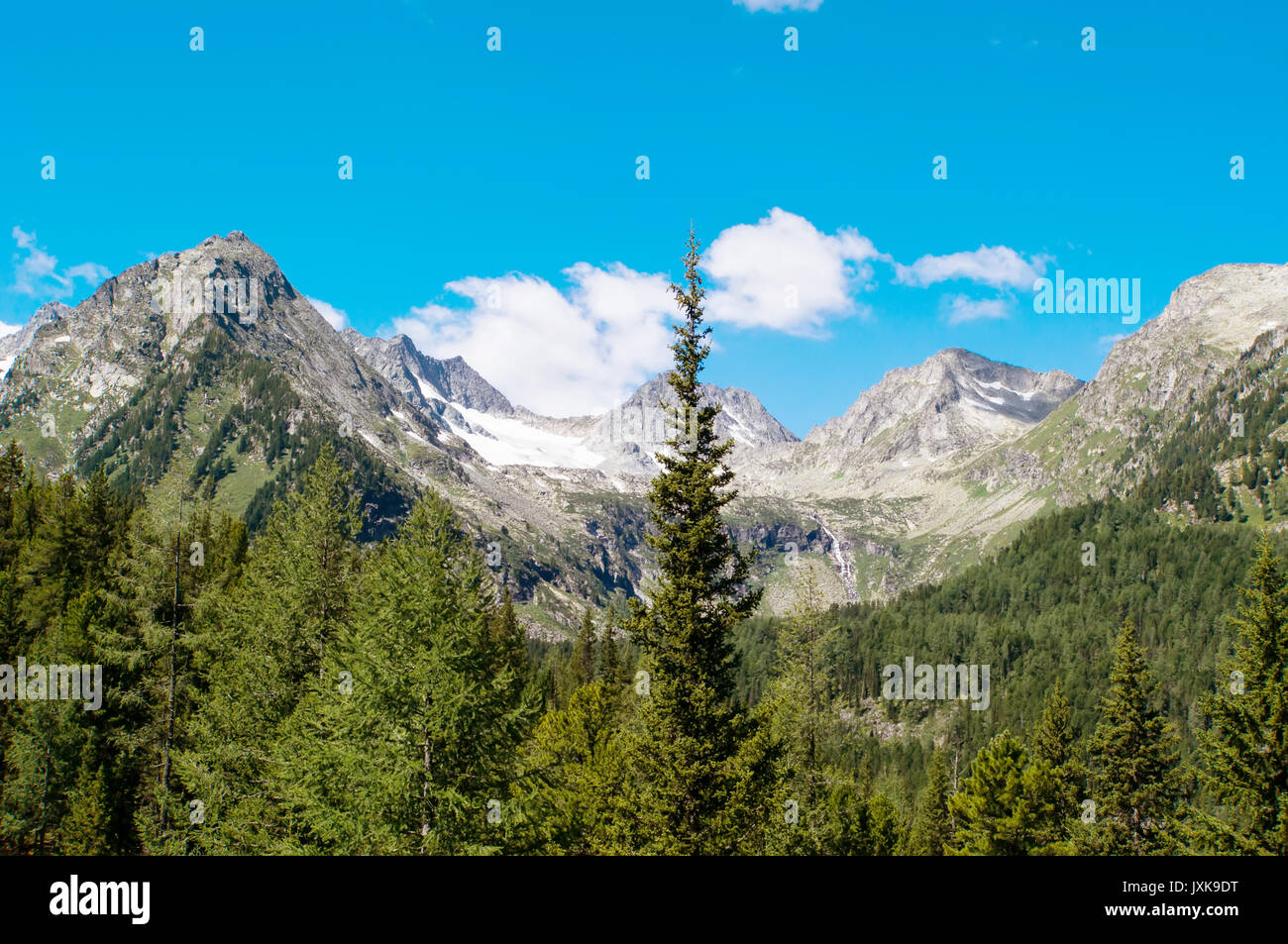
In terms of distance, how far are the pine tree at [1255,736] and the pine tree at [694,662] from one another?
60.0 feet

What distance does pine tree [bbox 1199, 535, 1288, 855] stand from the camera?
2828cm

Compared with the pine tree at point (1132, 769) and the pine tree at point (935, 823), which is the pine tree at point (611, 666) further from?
the pine tree at point (1132, 769)

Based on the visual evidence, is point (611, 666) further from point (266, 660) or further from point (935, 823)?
point (266, 660)

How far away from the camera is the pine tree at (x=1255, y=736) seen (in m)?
28.3

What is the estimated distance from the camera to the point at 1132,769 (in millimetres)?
40406

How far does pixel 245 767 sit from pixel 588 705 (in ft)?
82.3

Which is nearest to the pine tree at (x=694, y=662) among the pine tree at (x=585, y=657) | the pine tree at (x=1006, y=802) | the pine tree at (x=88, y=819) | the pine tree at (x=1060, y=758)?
the pine tree at (x=88, y=819)

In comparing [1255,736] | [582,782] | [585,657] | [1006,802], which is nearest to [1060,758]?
[1006,802]

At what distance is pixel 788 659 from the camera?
39.5 metres

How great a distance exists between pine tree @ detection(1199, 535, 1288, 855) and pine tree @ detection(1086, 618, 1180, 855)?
31.9ft

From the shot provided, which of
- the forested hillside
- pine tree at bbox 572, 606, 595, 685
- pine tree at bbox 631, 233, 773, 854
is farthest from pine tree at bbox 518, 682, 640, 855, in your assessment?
pine tree at bbox 572, 606, 595, 685

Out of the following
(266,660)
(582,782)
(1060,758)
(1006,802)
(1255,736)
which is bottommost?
(1006,802)

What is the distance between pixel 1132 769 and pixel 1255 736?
13137 mm
